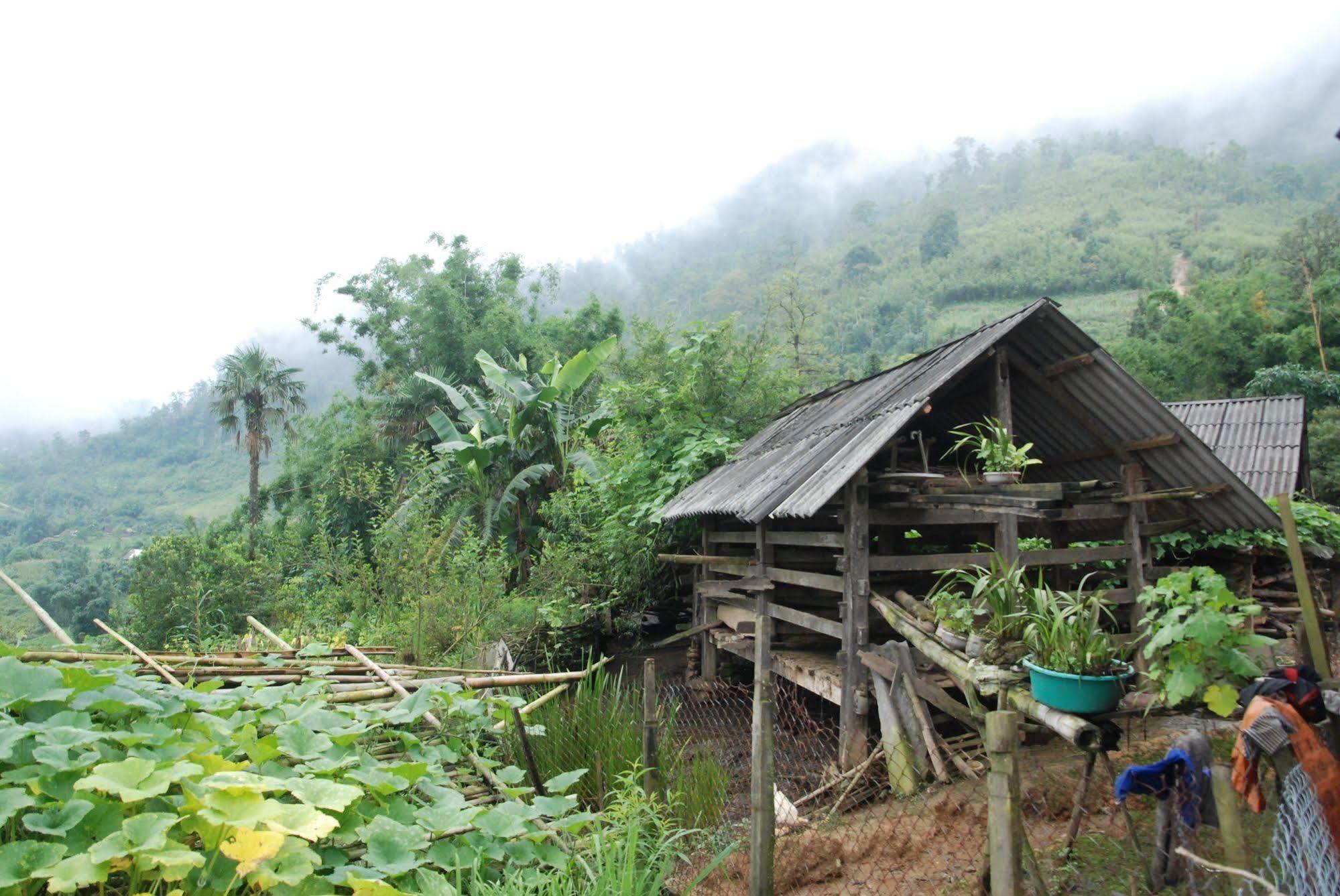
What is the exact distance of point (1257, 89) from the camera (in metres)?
112

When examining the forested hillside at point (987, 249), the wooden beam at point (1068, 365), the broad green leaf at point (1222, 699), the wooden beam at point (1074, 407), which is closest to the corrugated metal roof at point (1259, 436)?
the wooden beam at point (1074, 407)

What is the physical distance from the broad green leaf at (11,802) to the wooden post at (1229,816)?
3.54m

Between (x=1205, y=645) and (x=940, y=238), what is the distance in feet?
224

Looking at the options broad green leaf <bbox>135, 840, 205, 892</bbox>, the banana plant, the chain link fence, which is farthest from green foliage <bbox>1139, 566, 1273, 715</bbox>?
the banana plant

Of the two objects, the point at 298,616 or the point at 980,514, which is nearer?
the point at 980,514

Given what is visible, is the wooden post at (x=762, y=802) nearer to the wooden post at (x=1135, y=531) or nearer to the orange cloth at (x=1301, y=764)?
the orange cloth at (x=1301, y=764)

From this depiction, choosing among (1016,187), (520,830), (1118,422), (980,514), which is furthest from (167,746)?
(1016,187)

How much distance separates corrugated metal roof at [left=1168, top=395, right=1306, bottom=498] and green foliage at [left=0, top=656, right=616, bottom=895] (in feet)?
38.1

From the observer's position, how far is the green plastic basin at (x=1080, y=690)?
2.47m

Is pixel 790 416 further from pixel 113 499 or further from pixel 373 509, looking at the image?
pixel 113 499

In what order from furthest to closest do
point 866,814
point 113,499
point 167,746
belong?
point 113,499 → point 866,814 → point 167,746

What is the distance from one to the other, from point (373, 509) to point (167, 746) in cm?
1840

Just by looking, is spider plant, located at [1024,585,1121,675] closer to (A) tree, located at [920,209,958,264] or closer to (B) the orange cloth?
(B) the orange cloth

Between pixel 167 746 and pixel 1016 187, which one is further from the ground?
pixel 1016 187
